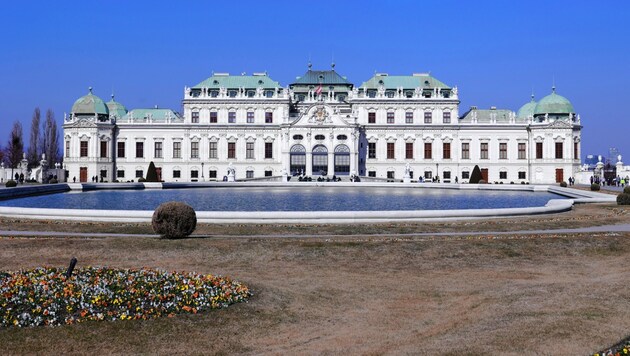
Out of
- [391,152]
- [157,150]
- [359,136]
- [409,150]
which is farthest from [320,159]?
[157,150]

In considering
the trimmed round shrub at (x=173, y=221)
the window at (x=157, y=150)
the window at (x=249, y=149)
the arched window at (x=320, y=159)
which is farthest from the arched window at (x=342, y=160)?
the trimmed round shrub at (x=173, y=221)

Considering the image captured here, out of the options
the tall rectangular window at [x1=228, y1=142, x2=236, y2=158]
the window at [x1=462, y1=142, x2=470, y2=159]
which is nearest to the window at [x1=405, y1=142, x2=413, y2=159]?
the window at [x1=462, y1=142, x2=470, y2=159]

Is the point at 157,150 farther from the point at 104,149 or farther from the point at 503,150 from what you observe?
the point at 503,150

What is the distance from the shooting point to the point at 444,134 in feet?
318

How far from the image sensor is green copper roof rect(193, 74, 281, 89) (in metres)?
97.6

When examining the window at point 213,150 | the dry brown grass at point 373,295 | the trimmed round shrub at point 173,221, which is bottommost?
the dry brown grass at point 373,295

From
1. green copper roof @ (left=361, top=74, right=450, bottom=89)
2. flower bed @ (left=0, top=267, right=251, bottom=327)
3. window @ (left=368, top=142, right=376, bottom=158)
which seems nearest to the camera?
flower bed @ (left=0, top=267, right=251, bottom=327)

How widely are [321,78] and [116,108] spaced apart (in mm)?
Answer: 34317

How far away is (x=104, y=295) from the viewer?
13.0 m

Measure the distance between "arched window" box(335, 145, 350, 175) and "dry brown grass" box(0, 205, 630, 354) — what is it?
231 ft

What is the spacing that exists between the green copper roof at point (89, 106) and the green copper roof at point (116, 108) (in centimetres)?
639

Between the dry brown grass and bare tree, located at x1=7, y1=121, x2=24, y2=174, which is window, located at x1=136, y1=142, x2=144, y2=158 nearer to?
bare tree, located at x1=7, y1=121, x2=24, y2=174

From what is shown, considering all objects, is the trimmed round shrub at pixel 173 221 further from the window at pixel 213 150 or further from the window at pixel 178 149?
the window at pixel 178 149

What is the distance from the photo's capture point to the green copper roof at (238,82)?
97625 mm
